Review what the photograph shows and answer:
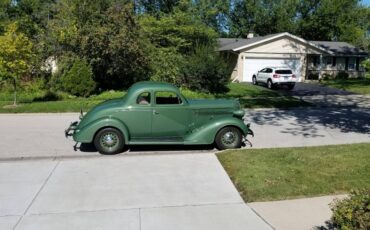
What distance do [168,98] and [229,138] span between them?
175 cm

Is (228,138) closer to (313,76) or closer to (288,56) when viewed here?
(288,56)

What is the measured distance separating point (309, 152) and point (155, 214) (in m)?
4.73

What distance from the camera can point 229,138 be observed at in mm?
10820

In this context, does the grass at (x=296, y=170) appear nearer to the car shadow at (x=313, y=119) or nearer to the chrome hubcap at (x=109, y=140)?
the chrome hubcap at (x=109, y=140)

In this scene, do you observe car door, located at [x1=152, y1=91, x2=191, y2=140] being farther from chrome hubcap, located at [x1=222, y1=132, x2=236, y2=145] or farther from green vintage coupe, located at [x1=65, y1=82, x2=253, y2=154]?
chrome hubcap, located at [x1=222, y1=132, x2=236, y2=145]

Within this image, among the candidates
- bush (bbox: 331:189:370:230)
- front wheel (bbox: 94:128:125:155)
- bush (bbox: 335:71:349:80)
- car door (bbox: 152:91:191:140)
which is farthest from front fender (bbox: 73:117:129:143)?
bush (bbox: 335:71:349:80)

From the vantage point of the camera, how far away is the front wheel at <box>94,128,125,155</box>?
34.3ft

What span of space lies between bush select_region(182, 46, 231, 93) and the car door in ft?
48.2

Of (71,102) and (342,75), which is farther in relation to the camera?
(342,75)

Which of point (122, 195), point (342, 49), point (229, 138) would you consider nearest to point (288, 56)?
point (342, 49)

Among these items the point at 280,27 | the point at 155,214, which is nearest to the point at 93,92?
the point at 155,214

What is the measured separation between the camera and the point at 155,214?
650cm

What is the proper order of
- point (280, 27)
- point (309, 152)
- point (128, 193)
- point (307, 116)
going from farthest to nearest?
point (280, 27) < point (307, 116) < point (309, 152) < point (128, 193)

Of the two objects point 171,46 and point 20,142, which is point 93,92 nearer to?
point 171,46
